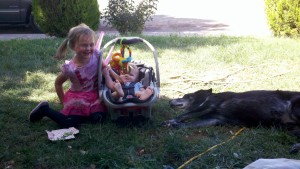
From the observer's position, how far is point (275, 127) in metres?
4.47

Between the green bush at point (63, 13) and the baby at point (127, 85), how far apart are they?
5270 mm

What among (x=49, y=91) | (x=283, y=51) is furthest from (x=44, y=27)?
(x=283, y=51)

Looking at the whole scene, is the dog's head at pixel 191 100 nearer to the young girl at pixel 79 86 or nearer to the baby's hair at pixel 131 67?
the baby's hair at pixel 131 67

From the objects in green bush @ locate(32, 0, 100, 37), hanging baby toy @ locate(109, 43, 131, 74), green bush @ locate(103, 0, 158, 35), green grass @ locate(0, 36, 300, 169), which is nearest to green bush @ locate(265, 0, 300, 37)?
green grass @ locate(0, 36, 300, 169)

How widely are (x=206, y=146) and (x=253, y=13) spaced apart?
1489 cm

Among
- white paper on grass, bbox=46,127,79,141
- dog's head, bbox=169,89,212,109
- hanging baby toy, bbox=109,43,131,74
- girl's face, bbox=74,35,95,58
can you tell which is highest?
girl's face, bbox=74,35,95,58

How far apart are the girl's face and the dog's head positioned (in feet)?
4.36

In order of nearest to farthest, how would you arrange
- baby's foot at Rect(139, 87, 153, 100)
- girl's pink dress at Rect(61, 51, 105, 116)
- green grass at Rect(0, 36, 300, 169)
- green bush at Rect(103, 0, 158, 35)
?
green grass at Rect(0, 36, 300, 169)
baby's foot at Rect(139, 87, 153, 100)
girl's pink dress at Rect(61, 51, 105, 116)
green bush at Rect(103, 0, 158, 35)

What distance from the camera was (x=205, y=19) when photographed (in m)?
16.1

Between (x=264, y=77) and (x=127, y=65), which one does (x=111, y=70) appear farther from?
(x=264, y=77)

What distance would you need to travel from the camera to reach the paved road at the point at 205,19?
1272 cm

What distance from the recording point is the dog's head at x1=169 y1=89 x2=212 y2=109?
17.3ft

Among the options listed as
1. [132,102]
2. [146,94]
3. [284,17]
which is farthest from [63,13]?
[132,102]

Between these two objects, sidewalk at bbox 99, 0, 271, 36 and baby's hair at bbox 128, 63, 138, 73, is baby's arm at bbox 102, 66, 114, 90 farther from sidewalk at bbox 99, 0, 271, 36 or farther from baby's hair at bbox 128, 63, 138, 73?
sidewalk at bbox 99, 0, 271, 36
